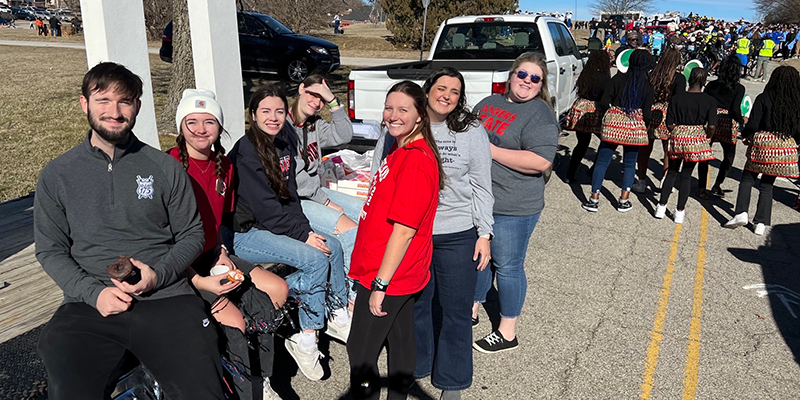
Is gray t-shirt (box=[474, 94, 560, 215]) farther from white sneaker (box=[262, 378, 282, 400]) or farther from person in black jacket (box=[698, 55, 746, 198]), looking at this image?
person in black jacket (box=[698, 55, 746, 198])

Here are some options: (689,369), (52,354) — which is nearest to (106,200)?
(52,354)

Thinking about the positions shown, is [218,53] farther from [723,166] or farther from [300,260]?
[723,166]

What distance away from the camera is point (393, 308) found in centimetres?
273

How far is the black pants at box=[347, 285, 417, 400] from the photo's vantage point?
275cm

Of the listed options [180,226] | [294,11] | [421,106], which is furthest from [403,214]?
[294,11]

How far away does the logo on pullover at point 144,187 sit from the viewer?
2.53 metres

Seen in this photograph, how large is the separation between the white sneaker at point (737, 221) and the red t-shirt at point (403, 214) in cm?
529

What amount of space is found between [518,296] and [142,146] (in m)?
2.43

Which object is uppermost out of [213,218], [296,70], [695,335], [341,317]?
[296,70]

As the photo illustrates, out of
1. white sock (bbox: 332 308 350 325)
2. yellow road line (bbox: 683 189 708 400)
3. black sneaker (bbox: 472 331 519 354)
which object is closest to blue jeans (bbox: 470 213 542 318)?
Answer: black sneaker (bbox: 472 331 519 354)

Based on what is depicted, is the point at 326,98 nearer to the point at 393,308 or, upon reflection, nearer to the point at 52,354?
the point at 393,308

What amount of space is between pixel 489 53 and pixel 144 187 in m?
7.21

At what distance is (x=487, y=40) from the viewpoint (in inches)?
359

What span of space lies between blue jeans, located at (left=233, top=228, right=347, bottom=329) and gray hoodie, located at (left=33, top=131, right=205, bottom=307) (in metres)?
0.90
